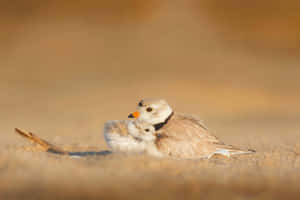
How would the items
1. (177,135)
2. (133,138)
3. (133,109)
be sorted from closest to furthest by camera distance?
(133,138) < (177,135) < (133,109)

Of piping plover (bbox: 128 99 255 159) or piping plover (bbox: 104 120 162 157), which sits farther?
piping plover (bbox: 128 99 255 159)

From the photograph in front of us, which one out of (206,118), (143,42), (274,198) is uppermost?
(143,42)

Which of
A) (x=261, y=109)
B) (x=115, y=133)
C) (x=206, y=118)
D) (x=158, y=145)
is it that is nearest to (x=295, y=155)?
(x=158, y=145)

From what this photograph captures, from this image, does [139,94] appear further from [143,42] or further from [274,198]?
[274,198]

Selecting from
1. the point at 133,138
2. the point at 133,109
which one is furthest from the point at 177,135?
the point at 133,109

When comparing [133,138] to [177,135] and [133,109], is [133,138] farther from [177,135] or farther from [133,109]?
[133,109]

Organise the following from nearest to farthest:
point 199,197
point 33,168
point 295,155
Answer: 1. point 199,197
2. point 33,168
3. point 295,155

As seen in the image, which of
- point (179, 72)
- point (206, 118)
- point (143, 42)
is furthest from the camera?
point (143, 42)
